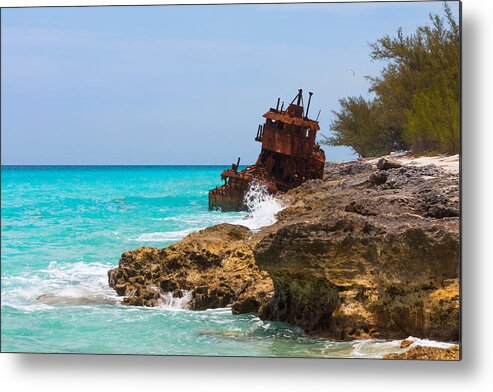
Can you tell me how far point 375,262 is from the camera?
221 inches

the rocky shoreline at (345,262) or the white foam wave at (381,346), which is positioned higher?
the rocky shoreline at (345,262)

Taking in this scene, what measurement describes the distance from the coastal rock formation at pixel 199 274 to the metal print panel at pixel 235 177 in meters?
0.01

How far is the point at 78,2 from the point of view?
19.1ft

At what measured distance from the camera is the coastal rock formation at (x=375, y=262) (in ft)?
18.0

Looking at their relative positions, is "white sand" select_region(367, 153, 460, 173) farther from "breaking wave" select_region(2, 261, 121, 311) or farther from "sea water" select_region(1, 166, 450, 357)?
"breaking wave" select_region(2, 261, 121, 311)

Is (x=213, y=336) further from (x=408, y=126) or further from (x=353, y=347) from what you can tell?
(x=408, y=126)

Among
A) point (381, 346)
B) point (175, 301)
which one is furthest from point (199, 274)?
point (381, 346)

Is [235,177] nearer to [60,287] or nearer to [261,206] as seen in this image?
[261,206]

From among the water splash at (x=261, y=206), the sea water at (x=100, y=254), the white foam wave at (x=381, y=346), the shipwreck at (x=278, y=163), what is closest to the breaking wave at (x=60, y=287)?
the sea water at (x=100, y=254)

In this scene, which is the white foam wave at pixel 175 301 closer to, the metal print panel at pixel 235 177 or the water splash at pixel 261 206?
the metal print panel at pixel 235 177

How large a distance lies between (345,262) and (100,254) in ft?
4.96

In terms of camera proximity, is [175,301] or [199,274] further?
[199,274]

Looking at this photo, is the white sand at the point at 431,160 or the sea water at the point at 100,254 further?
the sea water at the point at 100,254

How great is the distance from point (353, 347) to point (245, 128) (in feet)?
4.67
